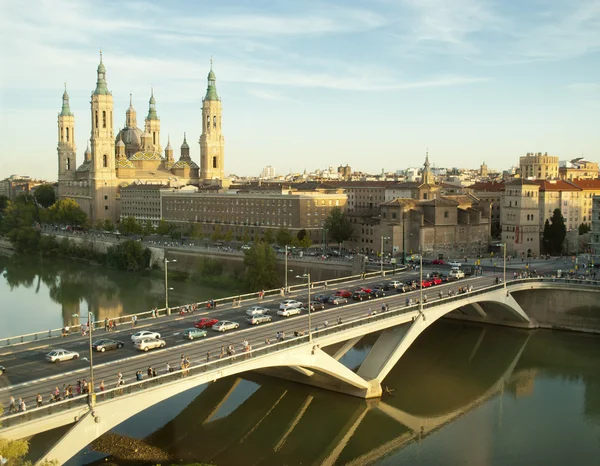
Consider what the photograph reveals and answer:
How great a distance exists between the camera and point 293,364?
26.0 metres

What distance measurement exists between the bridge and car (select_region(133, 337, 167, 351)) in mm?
650

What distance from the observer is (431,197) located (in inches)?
2714

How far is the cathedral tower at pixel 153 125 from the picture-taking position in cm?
12294

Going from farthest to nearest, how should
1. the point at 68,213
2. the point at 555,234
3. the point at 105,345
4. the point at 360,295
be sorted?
the point at 68,213 → the point at 555,234 → the point at 360,295 → the point at 105,345

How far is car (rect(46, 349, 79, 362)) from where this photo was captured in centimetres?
2405

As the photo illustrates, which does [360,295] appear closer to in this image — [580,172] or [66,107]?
[580,172]

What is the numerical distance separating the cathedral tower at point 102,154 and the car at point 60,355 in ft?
261

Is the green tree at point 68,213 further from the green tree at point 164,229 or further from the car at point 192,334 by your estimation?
the car at point 192,334

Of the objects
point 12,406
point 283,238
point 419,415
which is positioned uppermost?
point 283,238

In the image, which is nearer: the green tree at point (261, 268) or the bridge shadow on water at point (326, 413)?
the bridge shadow on water at point (326, 413)

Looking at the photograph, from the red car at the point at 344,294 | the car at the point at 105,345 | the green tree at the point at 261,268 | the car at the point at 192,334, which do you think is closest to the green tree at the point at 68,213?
the green tree at the point at 261,268

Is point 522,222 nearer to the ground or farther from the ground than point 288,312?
farther from the ground

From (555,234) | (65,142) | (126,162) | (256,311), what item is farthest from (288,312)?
(65,142)

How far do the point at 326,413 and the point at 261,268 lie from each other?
26.8 meters
